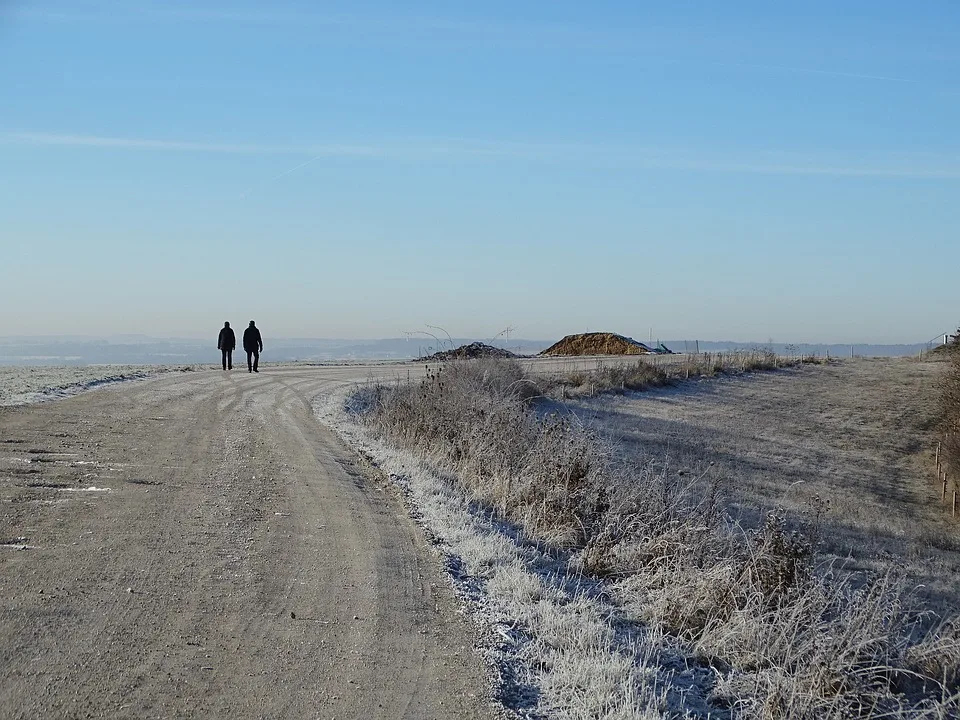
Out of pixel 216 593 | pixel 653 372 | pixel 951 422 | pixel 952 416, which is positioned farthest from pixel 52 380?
pixel 952 416

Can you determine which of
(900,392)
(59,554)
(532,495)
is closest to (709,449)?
(532,495)

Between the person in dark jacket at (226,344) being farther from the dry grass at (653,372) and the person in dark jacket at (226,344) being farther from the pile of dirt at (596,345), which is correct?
the pile of dirt at (596,345)

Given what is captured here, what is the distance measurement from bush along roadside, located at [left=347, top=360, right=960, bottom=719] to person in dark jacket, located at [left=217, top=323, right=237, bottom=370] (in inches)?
692

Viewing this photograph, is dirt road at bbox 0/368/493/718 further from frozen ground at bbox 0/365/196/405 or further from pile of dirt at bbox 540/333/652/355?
pile of dirt at bbox 540/333/652/355

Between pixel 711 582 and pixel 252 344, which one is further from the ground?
pixel 252 344

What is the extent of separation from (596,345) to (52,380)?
38.9m

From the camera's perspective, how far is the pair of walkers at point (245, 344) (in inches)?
1321

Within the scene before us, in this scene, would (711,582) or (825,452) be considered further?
(825,452)

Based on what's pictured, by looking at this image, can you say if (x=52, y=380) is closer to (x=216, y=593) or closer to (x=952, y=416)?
(x=216, y=593)

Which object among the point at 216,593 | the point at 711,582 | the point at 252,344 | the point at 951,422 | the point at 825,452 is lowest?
the point at 825,452

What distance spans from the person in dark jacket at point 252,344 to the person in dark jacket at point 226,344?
45 centimetres

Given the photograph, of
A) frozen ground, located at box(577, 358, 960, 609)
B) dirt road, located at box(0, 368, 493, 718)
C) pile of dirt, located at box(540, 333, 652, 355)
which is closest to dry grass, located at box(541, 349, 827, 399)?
frozen ground, located at box(577, 358, 960, 609)

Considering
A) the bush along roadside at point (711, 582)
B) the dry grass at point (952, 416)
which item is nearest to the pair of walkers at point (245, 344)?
the bush along roadside at point (711, 582)

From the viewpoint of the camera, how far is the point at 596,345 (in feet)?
194
